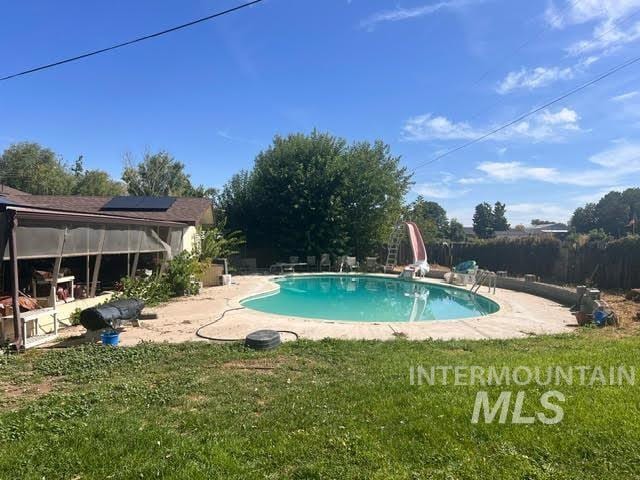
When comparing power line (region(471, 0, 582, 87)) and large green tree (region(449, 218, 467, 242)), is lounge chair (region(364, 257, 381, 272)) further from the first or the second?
large green tree (region(449, 218, 467, 242))

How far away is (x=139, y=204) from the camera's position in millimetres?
18250

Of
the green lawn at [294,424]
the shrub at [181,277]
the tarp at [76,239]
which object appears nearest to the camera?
the green lawn at [294,424]

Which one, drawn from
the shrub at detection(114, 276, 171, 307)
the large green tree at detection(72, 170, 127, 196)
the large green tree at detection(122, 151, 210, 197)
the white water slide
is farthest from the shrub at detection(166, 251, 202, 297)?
the large green tree at detection(72, 170, 127, 196)

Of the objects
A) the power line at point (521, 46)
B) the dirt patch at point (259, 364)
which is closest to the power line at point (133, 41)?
the dirt patch at point (259, 364)

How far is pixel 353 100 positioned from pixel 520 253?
1068 cm

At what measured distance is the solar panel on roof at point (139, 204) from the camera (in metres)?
17.9

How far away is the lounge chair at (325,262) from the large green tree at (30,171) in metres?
28.9

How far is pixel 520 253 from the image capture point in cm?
1889

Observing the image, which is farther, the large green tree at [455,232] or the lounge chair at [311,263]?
the large green tree at [455,232]

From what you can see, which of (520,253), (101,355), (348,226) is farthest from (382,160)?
(101,355)

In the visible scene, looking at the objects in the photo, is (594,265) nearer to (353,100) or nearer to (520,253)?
(520,253)

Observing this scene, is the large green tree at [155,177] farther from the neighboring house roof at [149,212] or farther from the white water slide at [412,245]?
the white water slide at [412,245]

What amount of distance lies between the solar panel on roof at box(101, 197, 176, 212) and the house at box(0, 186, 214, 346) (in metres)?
1.43

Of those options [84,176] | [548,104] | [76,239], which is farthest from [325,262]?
[84,176]
